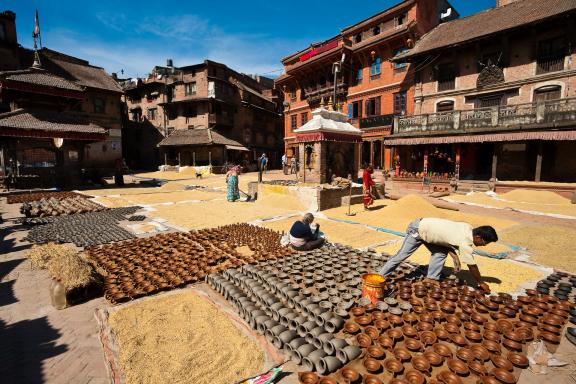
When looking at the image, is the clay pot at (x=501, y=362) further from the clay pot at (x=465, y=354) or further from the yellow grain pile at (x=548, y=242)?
the yellow grain pile at (x=548, y=242)

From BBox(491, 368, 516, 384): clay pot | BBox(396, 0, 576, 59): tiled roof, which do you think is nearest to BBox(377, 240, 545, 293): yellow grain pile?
BBox(491, 368, 516, 384): clay pot

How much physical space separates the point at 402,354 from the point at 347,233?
5.46 meters

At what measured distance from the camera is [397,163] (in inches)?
876

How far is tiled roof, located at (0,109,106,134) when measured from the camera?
16922 millimetres

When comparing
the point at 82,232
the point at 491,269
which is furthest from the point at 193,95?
the point at 491,269

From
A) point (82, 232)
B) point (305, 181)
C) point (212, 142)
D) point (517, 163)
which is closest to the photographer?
point (82, 232)

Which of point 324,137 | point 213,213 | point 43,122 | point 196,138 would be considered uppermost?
point 196,138

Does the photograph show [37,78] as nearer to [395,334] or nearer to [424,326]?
[395,334]

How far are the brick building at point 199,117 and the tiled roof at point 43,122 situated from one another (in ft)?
44.2

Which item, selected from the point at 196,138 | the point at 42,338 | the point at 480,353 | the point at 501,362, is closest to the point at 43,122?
the point at 196,138

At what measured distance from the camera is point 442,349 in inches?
131

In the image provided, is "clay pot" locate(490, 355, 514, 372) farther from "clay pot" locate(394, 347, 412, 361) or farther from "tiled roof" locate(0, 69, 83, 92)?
"tiled roof" locate(0, 69, 83, 92)

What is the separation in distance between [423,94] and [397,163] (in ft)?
19.8

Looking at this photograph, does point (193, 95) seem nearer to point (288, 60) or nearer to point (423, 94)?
point (288, 60)
